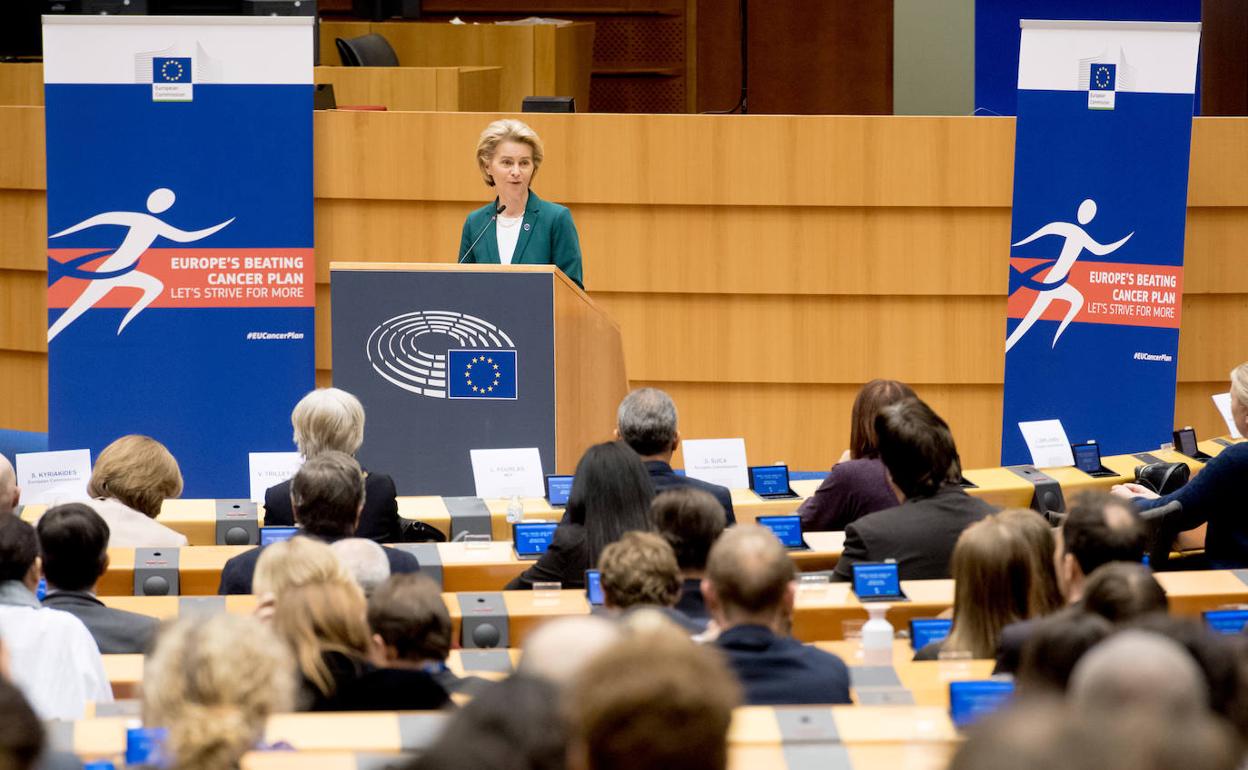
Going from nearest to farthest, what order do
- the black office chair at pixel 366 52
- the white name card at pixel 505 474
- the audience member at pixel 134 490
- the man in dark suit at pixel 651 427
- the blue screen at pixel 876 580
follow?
the blue screen at pixel 876 580
the audience member at pixel 134 490
the man in dark suit at pixel 651 427
the white name card at pixel 505 474
the black office chair at pixel 366 52

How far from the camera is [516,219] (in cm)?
604

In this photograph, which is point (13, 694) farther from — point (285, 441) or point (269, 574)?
point (285, 441)

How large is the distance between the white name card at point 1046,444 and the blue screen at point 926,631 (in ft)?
7.75

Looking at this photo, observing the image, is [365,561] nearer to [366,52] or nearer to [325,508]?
[325,508]

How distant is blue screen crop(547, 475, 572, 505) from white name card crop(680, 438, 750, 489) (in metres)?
0.48

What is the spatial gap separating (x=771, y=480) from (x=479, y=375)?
1.03 meters

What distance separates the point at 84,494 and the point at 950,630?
2.71 metres

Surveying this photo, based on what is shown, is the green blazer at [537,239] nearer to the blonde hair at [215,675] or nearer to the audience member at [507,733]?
the blonde hair at [215,675]

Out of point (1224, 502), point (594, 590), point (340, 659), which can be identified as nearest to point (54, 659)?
point (340, 659)

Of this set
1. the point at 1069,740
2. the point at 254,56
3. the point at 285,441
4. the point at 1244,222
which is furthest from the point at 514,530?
the point at 1244,222

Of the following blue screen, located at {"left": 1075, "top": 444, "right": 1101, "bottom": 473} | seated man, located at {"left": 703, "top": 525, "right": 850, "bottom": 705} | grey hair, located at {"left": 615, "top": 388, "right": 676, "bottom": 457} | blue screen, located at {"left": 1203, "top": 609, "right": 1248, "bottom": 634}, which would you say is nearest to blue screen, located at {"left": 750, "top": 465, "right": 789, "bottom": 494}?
grey hair, located at {"left": 615, "top": 388, "right": 676, "bottom": 457}

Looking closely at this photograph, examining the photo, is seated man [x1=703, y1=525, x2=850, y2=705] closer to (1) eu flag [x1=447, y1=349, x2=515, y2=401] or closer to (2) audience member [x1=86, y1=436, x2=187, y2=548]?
(2) audience member [x1=86, y1=436, x2=187, y2=548]

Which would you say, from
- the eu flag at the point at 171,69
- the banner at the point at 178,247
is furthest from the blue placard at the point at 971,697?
the eu flag at the point at 171,69

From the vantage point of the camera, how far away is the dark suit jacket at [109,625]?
12.1 feet
